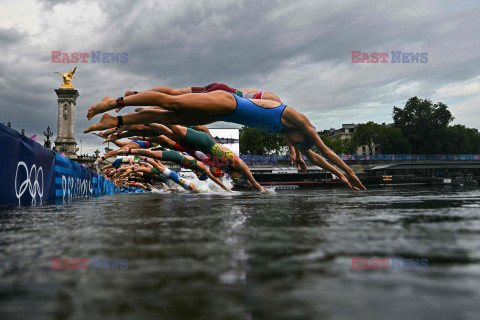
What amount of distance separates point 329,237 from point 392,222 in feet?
1.88

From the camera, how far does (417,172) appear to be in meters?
55.1

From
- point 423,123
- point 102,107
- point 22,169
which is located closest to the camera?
point 102,107

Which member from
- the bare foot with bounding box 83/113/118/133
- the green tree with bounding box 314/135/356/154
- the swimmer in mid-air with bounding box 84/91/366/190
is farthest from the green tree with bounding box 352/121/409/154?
the bare foot with bounding box 83/113/118/133

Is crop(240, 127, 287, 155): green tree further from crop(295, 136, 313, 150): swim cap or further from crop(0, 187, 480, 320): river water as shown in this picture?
crop(0, 187, 480, 320): river water

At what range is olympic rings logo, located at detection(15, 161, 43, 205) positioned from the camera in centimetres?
496

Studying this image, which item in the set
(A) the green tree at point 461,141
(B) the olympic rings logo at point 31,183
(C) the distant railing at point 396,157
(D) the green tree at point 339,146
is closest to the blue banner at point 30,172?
(B) the olympic rings logo at point 31,183

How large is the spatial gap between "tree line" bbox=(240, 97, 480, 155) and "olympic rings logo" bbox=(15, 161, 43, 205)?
56.8 metres

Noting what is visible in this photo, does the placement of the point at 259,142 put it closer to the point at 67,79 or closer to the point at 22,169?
the point at 67,79

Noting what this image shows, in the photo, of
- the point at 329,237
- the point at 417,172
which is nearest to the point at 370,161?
the point at 417,172

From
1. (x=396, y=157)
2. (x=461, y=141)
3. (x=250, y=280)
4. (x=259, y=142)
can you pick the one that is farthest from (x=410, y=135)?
(x=250, y=280)

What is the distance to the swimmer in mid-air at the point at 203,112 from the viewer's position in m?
4.46

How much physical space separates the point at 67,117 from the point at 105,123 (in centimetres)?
5207

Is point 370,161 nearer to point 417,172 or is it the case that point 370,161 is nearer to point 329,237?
point 417,172

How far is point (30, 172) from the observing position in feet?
18.4
